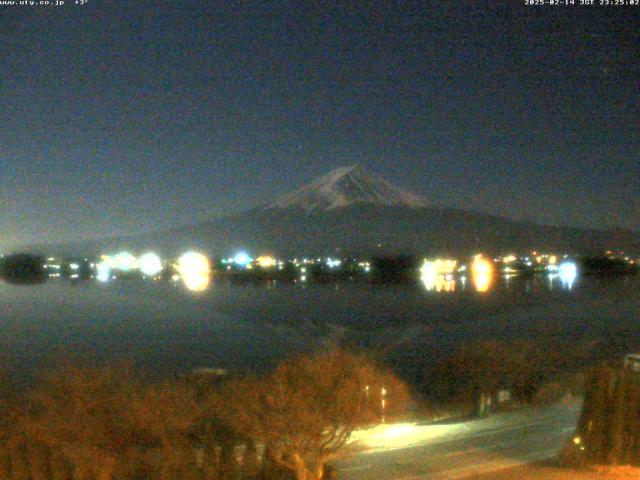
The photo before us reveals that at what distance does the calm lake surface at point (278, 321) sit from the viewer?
21859mm

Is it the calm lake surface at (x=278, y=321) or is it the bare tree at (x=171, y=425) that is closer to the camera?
the bare tree at (x=171, y=425)

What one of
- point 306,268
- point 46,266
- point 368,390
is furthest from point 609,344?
point 46,266

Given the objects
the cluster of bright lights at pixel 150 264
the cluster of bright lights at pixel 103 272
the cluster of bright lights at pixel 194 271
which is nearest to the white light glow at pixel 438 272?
the cluster of bright lights at pixel 194 271

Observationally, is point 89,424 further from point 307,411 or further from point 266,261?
point 266,261

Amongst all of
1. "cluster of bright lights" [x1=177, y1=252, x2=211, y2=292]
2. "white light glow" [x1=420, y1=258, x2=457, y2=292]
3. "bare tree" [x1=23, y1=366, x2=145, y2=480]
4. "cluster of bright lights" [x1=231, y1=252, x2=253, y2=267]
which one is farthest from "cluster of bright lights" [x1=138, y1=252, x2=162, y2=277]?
"bare tree" [x1=23, y1=366, x2=145, y2=480]

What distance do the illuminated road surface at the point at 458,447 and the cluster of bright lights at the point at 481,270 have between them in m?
32.0

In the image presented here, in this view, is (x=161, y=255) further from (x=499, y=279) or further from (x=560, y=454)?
(x=560, y=454)

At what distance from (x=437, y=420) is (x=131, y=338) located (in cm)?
1412

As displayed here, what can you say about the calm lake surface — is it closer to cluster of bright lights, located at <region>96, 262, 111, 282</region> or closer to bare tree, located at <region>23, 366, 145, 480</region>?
cluster of bright lights, located at <region>96, 262, 111, 282</region>

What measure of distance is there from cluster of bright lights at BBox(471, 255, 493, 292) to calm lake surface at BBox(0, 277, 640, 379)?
15.5ft

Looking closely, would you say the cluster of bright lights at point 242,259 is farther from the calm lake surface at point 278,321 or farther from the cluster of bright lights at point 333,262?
the calm lake surface at point 278,321

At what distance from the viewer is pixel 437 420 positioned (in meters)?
13.3

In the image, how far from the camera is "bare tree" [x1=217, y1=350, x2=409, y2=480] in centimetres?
639

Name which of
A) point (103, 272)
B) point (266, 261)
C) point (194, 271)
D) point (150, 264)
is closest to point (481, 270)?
point (266, 261)
